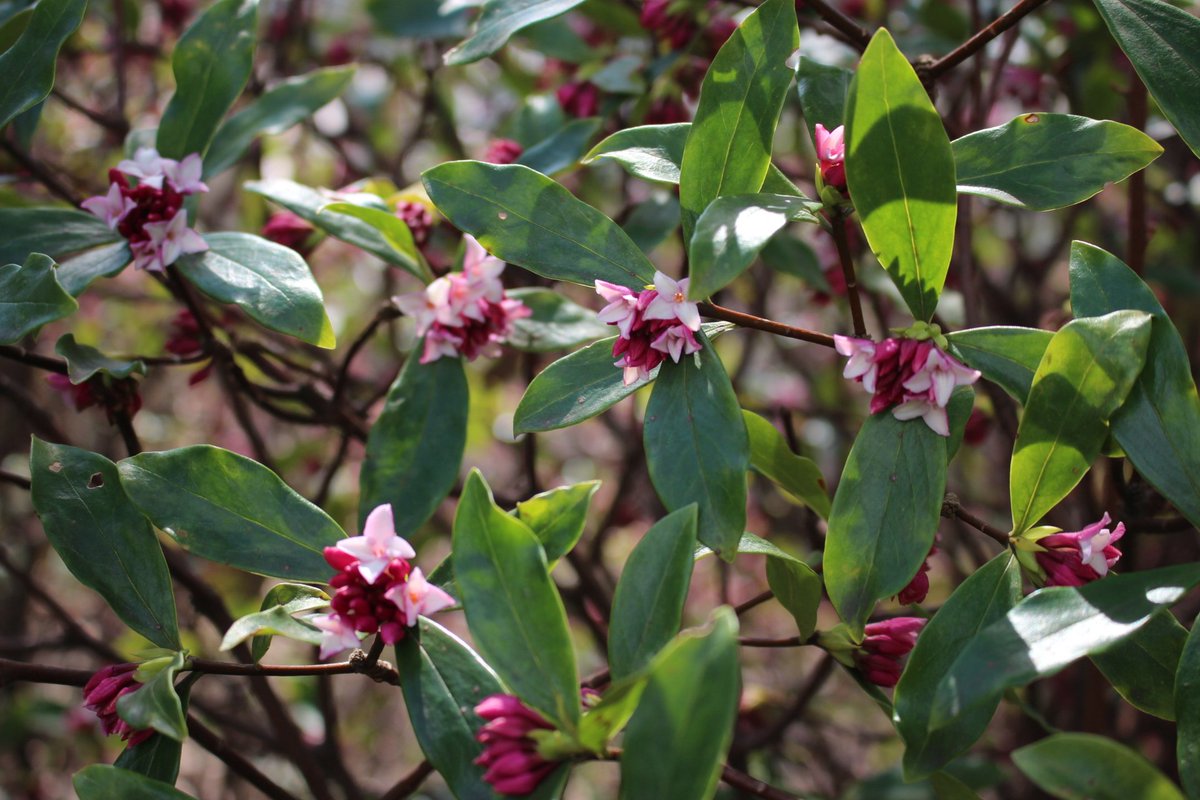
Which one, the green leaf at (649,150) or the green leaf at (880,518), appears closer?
the green leaf at (880,518)

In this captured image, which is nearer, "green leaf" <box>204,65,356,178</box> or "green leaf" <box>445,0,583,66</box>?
"green leaf" <box>445,0,583,66</box>

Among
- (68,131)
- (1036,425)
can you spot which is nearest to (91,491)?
(1036,425)

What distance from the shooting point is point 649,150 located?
0.95 meters

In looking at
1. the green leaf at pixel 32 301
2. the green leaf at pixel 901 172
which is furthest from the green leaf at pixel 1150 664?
the green leaf at pixel 32 301

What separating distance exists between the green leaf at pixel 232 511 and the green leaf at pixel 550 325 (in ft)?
1.21

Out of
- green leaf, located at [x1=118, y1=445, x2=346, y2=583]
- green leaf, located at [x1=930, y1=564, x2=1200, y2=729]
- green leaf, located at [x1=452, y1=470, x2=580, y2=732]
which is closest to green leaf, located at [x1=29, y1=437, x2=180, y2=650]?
green leaf, located at [x1=118, y1=445, x2=346, y2=583]

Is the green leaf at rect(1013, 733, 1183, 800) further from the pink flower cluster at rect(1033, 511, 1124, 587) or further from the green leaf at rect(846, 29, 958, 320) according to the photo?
the green leaf at rect(846, 29, 958, 320)

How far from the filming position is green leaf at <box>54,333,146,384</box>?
3.52 feet

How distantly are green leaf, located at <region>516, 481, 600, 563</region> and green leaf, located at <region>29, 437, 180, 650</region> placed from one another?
1.20ft

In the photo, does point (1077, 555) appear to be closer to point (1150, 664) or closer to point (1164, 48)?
point (1150, 664)

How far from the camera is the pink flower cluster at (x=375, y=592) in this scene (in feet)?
2.76

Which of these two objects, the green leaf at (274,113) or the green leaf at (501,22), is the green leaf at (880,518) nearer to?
the green leaf at (501,22)

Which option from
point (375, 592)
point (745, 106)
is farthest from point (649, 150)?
point (375, 592)

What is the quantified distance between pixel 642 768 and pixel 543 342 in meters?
0.65
